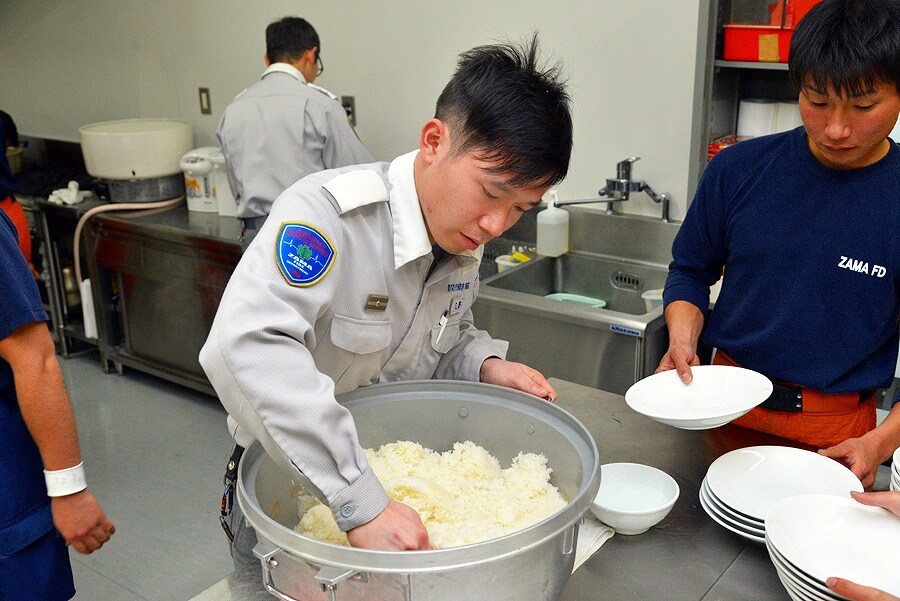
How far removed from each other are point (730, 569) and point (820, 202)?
2.71 feet

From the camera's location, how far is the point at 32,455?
1625mm

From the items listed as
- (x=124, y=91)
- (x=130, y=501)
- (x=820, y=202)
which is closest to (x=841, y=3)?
(x=820, y=202)

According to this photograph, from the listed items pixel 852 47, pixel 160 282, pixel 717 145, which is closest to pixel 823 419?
pixel 852 47

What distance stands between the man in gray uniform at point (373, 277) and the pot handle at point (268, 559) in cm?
10

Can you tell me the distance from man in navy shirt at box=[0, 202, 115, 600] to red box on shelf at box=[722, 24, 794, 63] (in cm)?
210

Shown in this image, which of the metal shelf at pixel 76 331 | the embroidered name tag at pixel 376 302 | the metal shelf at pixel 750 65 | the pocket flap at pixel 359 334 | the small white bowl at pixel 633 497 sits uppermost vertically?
the metal shelf at pixel 750 65

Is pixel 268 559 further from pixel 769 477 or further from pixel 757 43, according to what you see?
pixel 757 43

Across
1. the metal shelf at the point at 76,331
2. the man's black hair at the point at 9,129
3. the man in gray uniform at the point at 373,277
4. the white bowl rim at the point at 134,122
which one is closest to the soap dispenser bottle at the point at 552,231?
the man in gray uniform at the point at 373,277

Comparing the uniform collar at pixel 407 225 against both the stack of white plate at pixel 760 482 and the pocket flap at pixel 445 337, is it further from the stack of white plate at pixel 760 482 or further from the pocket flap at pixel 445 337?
the stack of white plate at pixel 760 482

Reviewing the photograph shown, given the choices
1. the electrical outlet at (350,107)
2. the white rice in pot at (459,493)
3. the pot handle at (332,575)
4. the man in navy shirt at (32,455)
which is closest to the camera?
the pot handle at (332,575)

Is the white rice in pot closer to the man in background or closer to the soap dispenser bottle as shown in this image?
the man in background

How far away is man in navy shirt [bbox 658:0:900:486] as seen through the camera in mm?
1495

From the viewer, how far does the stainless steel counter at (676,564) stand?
3.86ft

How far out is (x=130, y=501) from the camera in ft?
10.6
